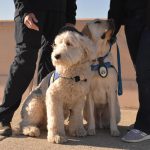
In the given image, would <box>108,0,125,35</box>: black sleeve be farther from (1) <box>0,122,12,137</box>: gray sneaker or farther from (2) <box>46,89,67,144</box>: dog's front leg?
(1) <box>0,122,12,137</box>: gray sneaker

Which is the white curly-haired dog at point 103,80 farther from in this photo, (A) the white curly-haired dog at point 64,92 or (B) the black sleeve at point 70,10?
(B) the black sleeve at point 70,10

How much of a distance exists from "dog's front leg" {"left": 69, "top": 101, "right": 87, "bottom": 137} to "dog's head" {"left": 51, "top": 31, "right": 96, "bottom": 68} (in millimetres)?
580

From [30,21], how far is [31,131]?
3.98 ft

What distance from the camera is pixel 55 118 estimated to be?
4707 millimetres

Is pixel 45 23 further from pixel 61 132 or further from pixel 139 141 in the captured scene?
pixel 139 141

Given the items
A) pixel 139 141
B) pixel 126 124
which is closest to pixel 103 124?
pixel 126 124

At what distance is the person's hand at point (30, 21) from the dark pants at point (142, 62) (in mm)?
1076

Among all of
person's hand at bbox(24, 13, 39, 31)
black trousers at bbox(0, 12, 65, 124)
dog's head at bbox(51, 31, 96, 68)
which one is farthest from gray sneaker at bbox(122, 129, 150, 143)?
person's hand at bbox(24, 13, 39, 31)

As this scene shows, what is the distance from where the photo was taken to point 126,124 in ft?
19.0

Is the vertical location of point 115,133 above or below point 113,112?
below

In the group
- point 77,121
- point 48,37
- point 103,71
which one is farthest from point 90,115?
point 48,37

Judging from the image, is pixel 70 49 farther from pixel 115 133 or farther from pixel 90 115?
pixel 115 133

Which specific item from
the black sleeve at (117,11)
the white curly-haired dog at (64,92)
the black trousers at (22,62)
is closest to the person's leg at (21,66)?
the black trousers at (22,62)

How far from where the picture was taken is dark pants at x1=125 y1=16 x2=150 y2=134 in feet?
15.6
